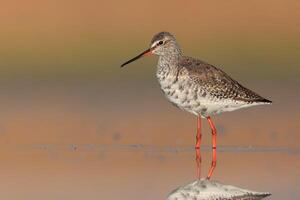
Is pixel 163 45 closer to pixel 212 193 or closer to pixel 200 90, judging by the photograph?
pixel 200 90

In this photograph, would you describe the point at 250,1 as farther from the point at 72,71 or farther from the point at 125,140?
the point at 125,140

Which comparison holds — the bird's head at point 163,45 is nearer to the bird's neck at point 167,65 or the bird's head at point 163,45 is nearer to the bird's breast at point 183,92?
the bird's neck at point 167,65

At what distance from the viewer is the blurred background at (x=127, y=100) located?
558 inches

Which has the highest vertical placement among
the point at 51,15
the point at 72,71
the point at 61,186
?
the point at 51,15

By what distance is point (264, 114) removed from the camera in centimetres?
1984

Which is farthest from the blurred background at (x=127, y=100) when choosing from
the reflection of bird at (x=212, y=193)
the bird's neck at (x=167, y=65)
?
the bird's neck at (x=167, y=65)

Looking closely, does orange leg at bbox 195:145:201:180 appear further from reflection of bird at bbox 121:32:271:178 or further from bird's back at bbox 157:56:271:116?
bird's back at bbox 157:56:271:116

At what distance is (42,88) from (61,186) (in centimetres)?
1000

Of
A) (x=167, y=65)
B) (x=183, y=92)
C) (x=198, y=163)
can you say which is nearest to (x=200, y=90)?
(x=183, y=92)

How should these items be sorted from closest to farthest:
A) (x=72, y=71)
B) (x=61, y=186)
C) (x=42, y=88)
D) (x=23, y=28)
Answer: (x=61, y=186) < (x=42, y=88) < (x=72, y=71) < (x=23, y=28)

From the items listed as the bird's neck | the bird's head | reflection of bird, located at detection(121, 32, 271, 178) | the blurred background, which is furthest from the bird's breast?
Result: the bird's head

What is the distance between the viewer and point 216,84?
16938mm

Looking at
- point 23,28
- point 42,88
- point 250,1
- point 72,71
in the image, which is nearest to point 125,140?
point 42,88

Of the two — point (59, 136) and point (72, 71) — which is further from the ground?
point (72, 71)
